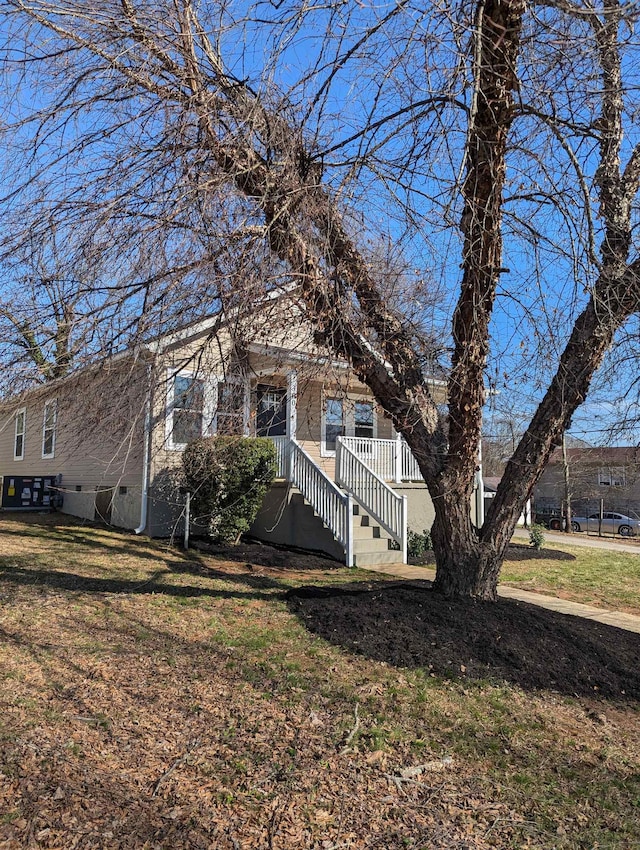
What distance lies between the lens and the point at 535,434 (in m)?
6.02

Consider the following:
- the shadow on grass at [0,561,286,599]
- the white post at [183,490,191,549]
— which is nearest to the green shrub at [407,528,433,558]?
the shadow on grass at [0,561,286,599]

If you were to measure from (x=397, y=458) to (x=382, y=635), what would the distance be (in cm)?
829

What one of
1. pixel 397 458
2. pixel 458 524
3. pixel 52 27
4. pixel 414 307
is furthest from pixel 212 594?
pixel 397 458

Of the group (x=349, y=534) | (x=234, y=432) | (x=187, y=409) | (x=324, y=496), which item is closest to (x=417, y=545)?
(x=349, y=534)

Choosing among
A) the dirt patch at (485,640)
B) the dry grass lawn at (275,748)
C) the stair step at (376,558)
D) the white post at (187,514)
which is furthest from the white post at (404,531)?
the dry grass lawn at (275,748)

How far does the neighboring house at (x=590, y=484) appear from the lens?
27.8 m

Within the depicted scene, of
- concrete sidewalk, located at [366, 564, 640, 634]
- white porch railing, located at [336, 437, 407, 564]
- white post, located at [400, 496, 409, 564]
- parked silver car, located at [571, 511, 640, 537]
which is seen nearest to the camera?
concrete sidewalk, located at [366, 564, 640, 634]

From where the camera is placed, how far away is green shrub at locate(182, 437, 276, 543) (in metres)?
11.1

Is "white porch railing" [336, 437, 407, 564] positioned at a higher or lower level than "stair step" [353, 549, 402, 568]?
higher

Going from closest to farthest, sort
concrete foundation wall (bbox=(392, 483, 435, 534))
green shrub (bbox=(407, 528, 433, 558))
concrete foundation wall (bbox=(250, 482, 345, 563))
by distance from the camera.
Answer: concrete foundation wall (bbox=(250, 482, 345, 563)) < green shrub (bbox=(407, 528, 433, 558)) < concrete foundation wall (bbox=(392, 483, 435, 534))

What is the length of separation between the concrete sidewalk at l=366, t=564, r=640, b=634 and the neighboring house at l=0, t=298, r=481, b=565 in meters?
1.36

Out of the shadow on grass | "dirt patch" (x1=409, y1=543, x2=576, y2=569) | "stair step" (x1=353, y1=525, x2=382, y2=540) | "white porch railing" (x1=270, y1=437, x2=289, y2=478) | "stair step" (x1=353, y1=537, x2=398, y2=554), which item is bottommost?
"dirt patch" (x1=409, y1=543, x2=576, y2=569)

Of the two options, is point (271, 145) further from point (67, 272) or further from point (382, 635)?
point (382, 635)

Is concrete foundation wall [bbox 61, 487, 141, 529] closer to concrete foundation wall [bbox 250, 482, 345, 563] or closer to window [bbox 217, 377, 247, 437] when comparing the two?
concrete foundation wall [bbox 250, 482, 345, 563]
